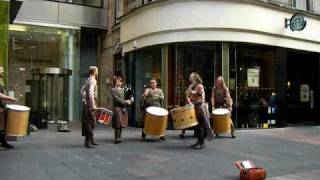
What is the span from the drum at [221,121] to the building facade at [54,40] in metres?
10.7

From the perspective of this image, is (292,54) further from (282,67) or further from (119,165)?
(119,165)

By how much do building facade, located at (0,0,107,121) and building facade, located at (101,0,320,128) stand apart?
4.41 metres

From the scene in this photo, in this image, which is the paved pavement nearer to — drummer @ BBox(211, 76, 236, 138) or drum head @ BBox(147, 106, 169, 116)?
drum head @ BBox(147, 106, 169, 116)

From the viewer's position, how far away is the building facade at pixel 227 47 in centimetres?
1652

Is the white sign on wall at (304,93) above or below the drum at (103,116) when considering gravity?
above

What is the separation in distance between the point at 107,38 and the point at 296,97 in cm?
968

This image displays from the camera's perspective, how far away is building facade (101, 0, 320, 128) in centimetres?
1652

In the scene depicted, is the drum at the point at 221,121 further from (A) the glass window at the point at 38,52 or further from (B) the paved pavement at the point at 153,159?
(A) the glass window at the point at 38,52

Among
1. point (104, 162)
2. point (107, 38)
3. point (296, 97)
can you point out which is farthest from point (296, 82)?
point (104, 162)

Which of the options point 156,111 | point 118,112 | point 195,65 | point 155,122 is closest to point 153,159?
point 155,122

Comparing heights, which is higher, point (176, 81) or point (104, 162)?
point (176, 81)

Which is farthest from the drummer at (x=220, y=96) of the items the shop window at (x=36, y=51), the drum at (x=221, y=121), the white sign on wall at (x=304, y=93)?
the shop window at (x=36, y=51)

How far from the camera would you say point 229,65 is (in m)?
16.8

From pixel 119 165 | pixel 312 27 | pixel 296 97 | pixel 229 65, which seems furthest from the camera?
pixel 296 97
